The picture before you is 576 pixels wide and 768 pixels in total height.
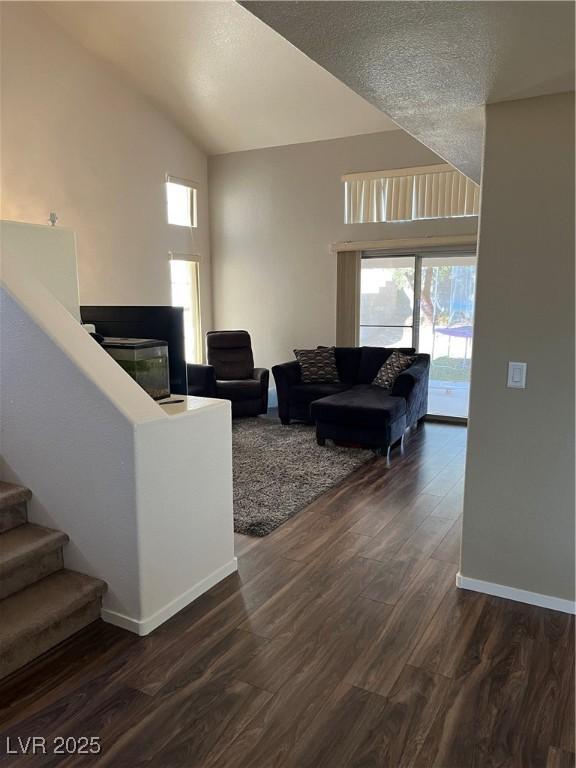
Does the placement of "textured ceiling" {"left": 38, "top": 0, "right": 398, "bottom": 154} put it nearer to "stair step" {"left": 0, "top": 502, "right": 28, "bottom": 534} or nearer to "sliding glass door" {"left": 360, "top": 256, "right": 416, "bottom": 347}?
"sliding glass door" {"left": 360, "top": 256, "right": 416, "bottom": 347}

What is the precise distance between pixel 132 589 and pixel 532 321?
210cm

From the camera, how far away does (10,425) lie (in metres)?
2.62

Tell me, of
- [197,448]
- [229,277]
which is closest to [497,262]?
[197,448]

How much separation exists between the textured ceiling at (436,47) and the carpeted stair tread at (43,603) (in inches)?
89.8

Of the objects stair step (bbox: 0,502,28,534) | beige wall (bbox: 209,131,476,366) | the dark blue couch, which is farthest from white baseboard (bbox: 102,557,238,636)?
beige wall (bbox: 209,131,476,366)

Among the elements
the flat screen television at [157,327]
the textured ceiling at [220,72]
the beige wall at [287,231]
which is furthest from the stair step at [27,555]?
the beige wall at [287,231]

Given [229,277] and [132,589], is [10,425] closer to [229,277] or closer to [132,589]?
[132,589]

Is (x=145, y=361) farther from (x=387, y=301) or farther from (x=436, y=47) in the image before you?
(x=387, y=301)

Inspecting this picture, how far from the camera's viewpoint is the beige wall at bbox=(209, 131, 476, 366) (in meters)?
6.54

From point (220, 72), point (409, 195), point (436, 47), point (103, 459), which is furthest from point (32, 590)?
point (409, 195)

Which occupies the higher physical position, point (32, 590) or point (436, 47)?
point (436, 47)

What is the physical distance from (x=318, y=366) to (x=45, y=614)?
4.46 m

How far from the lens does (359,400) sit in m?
5.16

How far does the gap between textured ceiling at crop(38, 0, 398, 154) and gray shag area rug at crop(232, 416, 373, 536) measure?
11.3 ft
